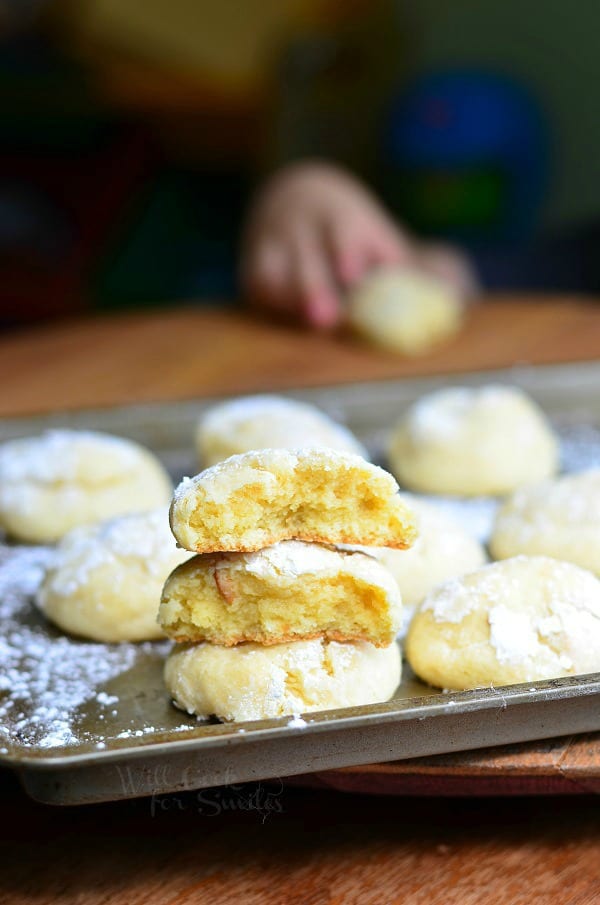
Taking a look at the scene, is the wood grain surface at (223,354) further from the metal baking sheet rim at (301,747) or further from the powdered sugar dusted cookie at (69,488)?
the metal baking sheet rim at (301,747)

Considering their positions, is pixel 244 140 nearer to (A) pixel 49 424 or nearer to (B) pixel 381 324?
(B) pixel 381 324

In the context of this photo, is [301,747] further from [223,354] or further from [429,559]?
[223,354]

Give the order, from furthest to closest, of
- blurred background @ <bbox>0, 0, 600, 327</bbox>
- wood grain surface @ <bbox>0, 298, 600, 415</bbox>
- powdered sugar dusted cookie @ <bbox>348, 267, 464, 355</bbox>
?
1. blurred background @ <bbox>0, 0, 600, 327</bbox>
2. powdered sugar dusted cookie @ <bbox>348, 267, 464, 355</bbox>
3. wood grain surface @ <bbox>0, 298, 600, 415</bbox>


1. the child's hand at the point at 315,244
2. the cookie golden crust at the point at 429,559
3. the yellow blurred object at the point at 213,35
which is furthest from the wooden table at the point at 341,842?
the yellow blurred object at the point at 213,35

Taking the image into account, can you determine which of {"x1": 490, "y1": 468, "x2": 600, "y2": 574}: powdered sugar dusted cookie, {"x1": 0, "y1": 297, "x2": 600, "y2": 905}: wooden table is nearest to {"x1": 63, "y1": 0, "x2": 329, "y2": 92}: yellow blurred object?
{"x1": 490, "y1": 468, "x2": 600, "y2": 574}: powdered sugar dusted cookie

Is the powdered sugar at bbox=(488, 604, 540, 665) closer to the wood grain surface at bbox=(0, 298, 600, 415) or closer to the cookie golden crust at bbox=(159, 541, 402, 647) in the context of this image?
the cookie golden crust at bbox=(159, 541, 402, 647)

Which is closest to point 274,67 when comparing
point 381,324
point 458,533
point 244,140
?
point 244,140
